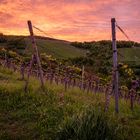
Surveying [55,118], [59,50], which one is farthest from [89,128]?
[59,50]

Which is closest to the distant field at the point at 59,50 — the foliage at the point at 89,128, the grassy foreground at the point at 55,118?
the grassy foreground at the point at 55,118

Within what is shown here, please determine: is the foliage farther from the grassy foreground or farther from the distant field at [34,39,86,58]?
the distant field at [34,39,86,58]

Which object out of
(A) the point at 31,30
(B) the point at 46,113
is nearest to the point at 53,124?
(B) the point at 46,113

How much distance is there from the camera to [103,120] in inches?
444

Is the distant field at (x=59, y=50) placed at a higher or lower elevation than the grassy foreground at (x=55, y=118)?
higher

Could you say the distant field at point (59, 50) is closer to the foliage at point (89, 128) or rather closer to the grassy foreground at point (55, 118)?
the grassy foreground at point (55, 118)

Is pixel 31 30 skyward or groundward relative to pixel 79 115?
skyward

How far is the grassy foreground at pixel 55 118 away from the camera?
11071 millimetres

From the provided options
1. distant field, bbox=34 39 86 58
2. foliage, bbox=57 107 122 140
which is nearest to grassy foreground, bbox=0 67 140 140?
foliage, bbox=57 107 122 140

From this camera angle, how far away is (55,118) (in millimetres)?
13422

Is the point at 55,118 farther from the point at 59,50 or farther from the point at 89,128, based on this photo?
the point at 59,50

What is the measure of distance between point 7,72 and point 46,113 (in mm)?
14556

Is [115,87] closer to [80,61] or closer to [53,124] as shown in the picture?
[53,124]

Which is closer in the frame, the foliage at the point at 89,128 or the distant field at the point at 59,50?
the foliage at the point at 89,128
